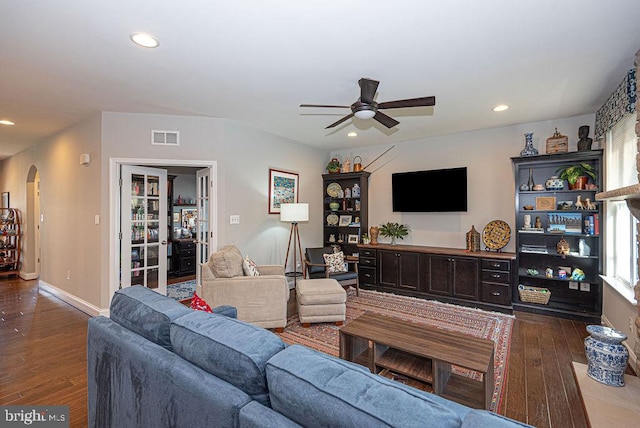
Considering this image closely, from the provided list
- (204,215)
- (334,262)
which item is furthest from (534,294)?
(204,215)

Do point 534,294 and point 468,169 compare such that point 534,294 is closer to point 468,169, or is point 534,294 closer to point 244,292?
point 468,169

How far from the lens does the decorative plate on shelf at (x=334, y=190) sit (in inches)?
239

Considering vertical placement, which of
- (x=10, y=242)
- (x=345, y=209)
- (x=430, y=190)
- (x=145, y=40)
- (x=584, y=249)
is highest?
(x=145, y=40)

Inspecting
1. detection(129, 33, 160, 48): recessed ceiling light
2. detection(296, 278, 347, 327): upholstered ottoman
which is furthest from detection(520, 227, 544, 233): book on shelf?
detection(129, 33, 160, 48): recessed ceiling light

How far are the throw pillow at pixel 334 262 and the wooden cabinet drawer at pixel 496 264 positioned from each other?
2029 mm

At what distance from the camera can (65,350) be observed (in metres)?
2.98

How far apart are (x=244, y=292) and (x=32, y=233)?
588 centimetres

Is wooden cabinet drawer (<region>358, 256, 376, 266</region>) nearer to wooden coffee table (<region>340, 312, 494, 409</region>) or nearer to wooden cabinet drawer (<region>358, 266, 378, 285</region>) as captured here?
wooden cabinet drawer (<region>358, 266, 378, 285</region>)

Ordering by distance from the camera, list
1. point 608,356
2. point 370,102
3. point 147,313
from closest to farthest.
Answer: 1. point 147,313
2. point 608,356
3. point 370,102

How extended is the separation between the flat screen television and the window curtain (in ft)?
5.33

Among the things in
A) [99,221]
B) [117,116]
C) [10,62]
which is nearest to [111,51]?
[10,62]

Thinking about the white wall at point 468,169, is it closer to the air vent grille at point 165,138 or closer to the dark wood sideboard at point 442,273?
the dark wood sideboard at point 442,273

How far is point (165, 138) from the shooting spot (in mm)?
4039

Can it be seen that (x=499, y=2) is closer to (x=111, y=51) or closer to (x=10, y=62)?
(x=111, y=51)
